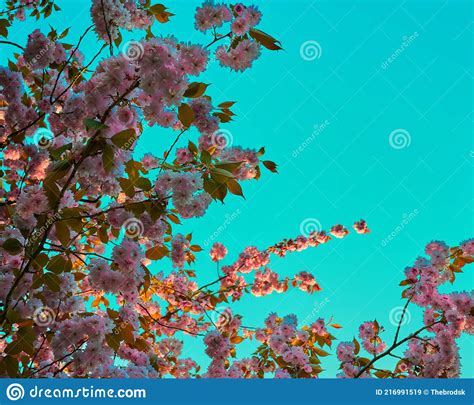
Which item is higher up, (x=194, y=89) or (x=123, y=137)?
(x=194, y=89)

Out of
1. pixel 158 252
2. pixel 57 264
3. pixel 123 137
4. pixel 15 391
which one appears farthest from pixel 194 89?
pixel 15 391

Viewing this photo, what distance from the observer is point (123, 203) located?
10.2 ft

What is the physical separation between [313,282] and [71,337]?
175 inches

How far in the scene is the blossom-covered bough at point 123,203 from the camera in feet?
7.72

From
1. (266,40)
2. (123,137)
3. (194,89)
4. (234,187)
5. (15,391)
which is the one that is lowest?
(15,391)

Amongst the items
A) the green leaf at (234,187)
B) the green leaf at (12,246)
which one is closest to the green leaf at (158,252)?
the green leaf at (12,246)

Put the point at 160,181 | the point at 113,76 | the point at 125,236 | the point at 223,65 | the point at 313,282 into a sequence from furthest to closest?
the point at 313,282, the point at 223,65, the point at 125,236, the point at 160,181, the point at 113,76

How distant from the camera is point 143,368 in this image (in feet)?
9.31

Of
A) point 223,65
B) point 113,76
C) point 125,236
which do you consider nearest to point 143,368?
point 125,236

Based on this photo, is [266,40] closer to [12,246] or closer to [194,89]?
[194,89]

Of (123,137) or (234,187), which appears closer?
(123,137)

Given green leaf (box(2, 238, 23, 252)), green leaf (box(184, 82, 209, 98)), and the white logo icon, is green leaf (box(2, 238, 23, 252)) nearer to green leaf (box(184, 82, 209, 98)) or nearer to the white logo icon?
the white logo icon

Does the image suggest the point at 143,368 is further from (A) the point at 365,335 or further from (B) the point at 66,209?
(A) the point at 365,335

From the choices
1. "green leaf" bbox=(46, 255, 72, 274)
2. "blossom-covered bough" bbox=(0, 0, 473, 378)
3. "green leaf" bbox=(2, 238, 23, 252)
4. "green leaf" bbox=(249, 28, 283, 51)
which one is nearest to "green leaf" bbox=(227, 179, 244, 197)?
"blossom-covered bough" bbox=(0, 0, 473, 378)
